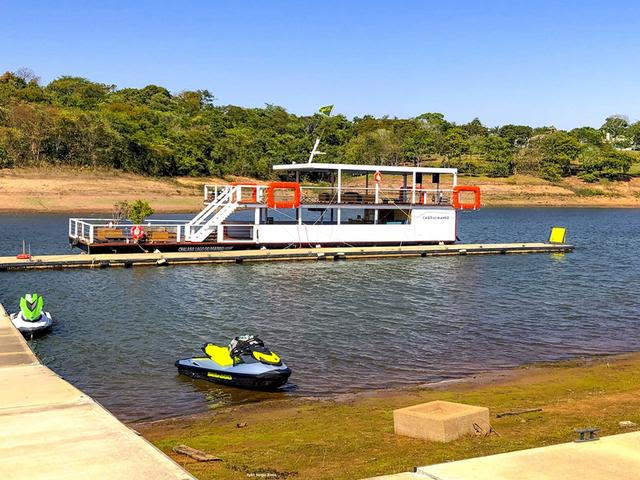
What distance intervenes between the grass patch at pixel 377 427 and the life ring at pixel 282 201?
2982 cm

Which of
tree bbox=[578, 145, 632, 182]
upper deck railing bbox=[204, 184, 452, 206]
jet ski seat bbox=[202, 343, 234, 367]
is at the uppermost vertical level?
tree bbox=[578, 145, 632, 182]

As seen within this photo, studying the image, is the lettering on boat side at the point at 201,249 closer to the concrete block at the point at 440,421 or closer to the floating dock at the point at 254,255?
the floating dock at the point at 254,255

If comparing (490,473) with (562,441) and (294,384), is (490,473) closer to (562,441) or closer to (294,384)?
(562,441)

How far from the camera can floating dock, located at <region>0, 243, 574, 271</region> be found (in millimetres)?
43375

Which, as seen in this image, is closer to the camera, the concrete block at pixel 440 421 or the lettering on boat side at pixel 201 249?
the concrete block at pixel 440 421

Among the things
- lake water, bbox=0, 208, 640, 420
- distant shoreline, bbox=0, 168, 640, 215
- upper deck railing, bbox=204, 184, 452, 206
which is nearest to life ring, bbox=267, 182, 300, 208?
upper deck railing, bbox=204, 184, 452, 206

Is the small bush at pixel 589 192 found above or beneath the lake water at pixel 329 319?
above


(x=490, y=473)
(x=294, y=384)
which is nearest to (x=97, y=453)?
(x=490, y=473)

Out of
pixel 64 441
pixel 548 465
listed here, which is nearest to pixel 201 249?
pixel 64 441

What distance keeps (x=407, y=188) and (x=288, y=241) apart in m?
10.9

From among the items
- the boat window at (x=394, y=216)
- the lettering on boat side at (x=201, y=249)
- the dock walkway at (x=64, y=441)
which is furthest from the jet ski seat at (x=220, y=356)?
the boat window at (x=394, y=216)

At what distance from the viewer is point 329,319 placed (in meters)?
31.5

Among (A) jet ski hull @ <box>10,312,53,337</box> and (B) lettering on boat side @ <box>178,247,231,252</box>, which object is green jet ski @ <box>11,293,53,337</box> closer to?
(A) jet ski hull @ <box>10,312,53,337</box>

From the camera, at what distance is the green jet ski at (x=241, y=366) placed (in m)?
20.2
